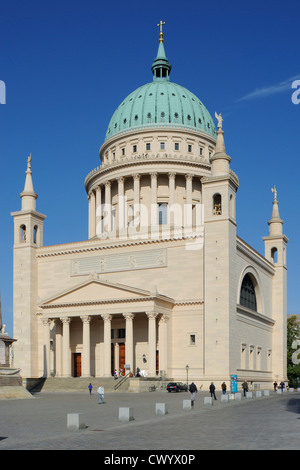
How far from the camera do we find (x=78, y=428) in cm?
2412

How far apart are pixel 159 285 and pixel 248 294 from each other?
1259 cm

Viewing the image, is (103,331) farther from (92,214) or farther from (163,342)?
(92,214)

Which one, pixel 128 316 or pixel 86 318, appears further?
pixel 86 318

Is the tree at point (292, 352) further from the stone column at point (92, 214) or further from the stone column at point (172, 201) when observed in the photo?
the stone column at point (92, 214)

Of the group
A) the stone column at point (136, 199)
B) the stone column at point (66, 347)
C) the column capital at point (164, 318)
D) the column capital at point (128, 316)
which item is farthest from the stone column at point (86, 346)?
the stone column at point (136, 199)

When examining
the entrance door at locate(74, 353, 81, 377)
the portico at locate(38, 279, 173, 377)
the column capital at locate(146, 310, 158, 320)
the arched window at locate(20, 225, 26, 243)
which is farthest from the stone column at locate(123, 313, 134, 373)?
the arched window at locate(20, 225, 26, 243)

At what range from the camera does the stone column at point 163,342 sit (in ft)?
218

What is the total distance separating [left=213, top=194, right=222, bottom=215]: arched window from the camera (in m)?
68.2

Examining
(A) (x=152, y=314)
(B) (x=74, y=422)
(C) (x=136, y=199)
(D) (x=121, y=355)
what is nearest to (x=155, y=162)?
(C) (x=136, y=199)

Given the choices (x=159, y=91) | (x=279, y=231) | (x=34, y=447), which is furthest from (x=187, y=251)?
(x=34, y=447)

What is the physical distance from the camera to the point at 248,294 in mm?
76875

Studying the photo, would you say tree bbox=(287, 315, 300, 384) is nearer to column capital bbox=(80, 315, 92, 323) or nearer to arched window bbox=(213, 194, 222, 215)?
arched window bbox=(213, 194, 222, 215)

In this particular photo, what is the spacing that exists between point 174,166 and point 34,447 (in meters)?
74.2
